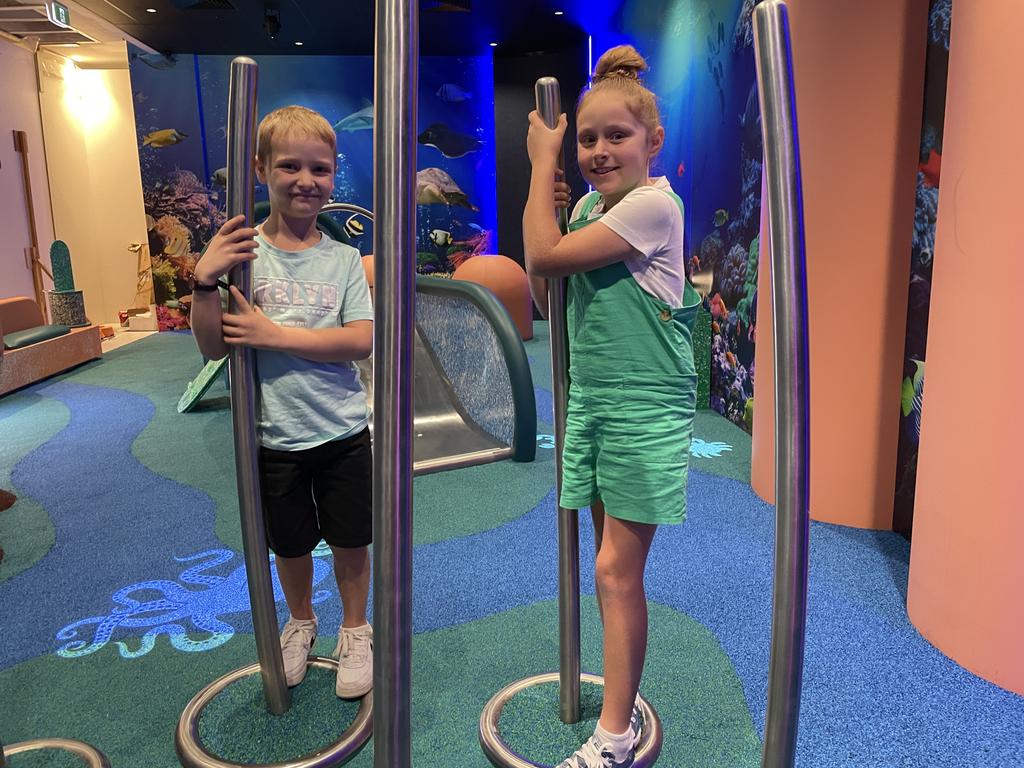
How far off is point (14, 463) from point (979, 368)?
3950 millimetres

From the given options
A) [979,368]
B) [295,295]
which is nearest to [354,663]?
[295,295]

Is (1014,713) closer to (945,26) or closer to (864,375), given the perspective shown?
(864,375)

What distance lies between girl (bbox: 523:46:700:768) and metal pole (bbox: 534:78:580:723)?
30mm

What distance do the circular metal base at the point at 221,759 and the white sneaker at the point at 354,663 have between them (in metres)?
0.03

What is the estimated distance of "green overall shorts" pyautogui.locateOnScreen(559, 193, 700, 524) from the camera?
1.23m

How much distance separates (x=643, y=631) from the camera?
1.30 metres

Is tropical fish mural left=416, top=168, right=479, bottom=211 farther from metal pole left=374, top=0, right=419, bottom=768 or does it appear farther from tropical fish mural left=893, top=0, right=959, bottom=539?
metal pole left=374, top=0, right=419, bottom=768

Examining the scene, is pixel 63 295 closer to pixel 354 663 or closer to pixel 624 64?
pixel 354 663

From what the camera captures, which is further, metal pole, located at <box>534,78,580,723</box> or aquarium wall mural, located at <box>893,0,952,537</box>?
aquarium wall mural, located at <box>893,0,952,537</box>

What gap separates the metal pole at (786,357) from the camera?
71cm

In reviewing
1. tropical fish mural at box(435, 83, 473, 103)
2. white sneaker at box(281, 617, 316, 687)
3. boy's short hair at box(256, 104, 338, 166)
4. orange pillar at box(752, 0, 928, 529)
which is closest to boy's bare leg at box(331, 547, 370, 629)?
white sneaker at box(281, 617, 316, 687)

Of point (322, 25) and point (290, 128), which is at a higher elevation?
point (322, 25)

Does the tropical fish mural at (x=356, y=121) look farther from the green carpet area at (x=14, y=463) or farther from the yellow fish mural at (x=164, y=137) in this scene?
the green carpet area at (x=14, y=463)

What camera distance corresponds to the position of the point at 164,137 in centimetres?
895
